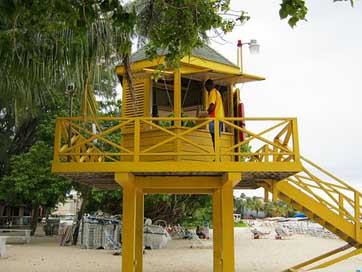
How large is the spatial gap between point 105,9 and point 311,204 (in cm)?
767

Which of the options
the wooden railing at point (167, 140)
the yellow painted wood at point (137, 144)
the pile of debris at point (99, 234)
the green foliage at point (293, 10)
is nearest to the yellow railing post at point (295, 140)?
the wooden railing at point (167, 140)

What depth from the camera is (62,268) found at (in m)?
15.8

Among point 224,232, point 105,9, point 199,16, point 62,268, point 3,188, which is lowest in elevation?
point 62,268

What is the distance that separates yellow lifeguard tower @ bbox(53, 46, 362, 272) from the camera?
9453mm

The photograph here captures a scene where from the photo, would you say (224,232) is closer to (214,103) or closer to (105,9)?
(214,103)

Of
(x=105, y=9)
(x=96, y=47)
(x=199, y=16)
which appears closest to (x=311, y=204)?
(x=199, y=16)

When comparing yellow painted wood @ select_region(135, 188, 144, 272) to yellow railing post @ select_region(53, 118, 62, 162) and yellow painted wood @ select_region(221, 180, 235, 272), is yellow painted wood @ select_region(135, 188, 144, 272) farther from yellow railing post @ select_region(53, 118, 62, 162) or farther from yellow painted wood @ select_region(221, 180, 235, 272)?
yellow railing post @ select_region(53, 118, 62, 162)

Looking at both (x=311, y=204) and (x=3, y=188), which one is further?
(x=3, y=188)

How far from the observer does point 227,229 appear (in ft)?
32.6

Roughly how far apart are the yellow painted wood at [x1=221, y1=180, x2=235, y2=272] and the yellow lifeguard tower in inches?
0.9

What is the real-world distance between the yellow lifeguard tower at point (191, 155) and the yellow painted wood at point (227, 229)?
22mm

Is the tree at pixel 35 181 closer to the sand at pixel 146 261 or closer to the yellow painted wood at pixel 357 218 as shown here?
the sand at pixel 146 261

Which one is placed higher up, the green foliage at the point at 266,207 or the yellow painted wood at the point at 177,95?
the yellow painted wood at the point at 177,95

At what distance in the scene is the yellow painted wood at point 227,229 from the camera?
9.76m
